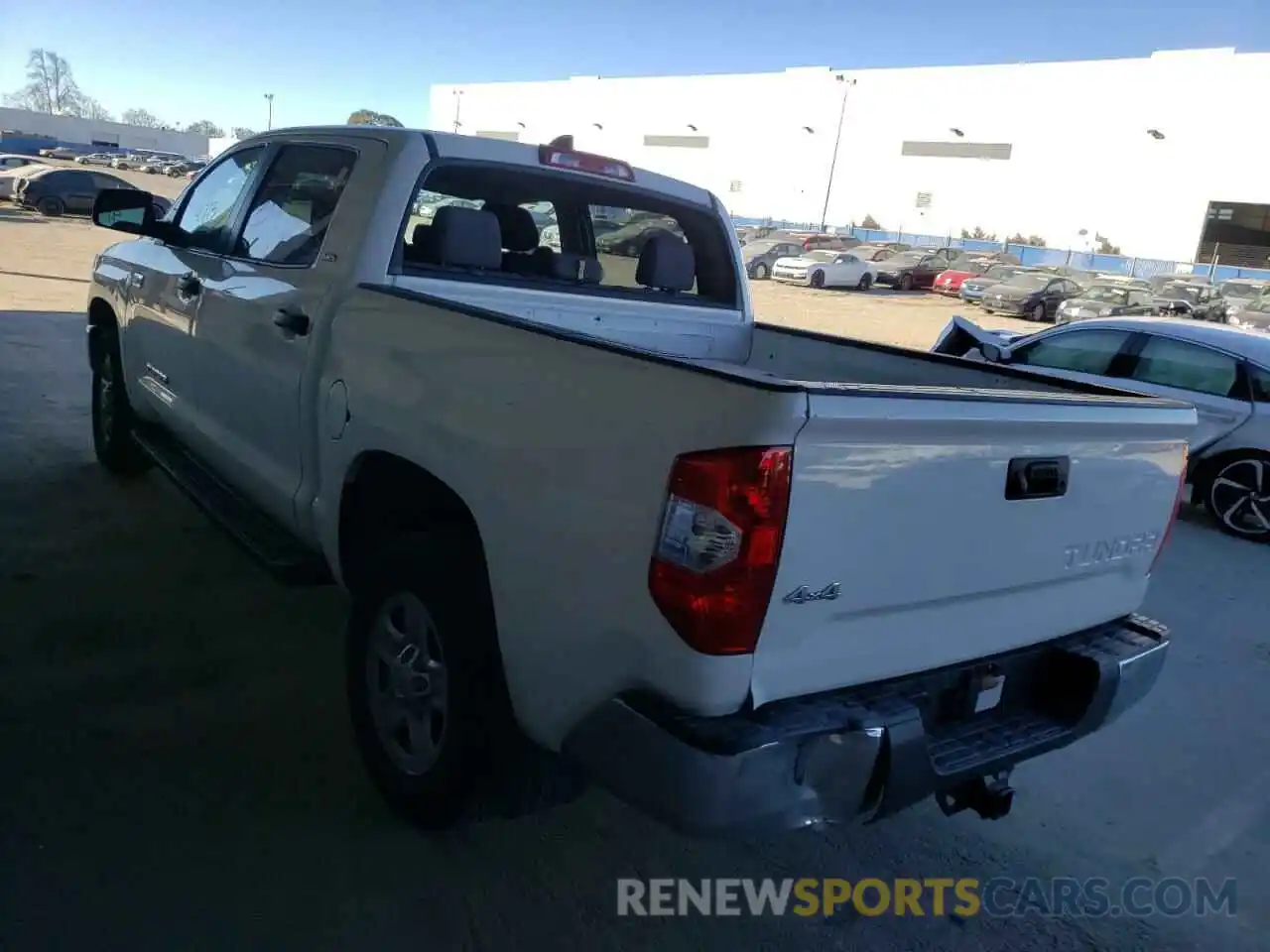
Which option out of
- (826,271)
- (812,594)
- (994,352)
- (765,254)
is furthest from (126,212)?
(765,254)

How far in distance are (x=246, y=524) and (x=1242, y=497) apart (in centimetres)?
753

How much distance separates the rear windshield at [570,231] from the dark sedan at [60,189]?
33523 millimetres

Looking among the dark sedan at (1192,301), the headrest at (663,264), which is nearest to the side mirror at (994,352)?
the headrest at (663,264)

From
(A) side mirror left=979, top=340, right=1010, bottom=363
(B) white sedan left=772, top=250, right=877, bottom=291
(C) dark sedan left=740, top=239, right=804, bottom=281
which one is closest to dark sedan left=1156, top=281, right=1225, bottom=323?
(B) white sedan left=772, top=250, right=877, bottom=291

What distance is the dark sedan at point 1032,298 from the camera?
3027 cm

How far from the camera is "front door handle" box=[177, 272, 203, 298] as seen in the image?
417cm

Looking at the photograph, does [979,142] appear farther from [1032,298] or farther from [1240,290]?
[1032,298]

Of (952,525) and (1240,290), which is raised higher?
(1240,290)

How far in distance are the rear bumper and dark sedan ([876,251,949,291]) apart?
1508 inches

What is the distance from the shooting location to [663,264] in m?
4.12

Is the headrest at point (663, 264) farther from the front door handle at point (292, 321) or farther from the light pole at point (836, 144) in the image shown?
the light pole at point (836, 144)

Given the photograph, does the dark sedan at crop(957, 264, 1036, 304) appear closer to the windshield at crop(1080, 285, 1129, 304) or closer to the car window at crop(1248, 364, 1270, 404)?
the windshield at crop(1080, 285, 1129, 304)

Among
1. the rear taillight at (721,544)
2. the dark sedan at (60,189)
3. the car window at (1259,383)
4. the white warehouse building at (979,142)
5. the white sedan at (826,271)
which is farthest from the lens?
the white warehouse building at (979,142)

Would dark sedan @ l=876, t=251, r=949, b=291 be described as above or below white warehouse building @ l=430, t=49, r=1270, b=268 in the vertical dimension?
below
